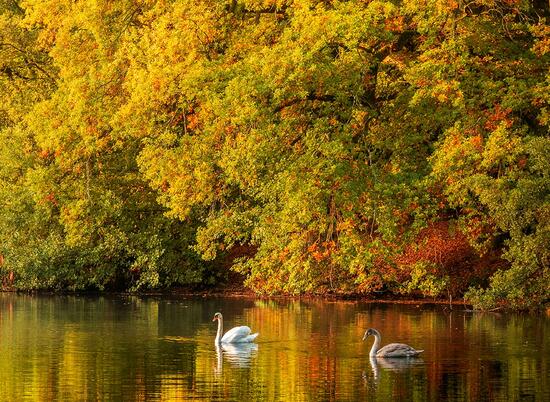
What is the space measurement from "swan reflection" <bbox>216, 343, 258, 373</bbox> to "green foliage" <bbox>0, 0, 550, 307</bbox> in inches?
300

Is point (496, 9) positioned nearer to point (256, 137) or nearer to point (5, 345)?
point (256, 137)

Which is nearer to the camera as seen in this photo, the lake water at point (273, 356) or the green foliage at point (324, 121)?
the lake water at point (273, 356)

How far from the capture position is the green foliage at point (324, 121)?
115 feet

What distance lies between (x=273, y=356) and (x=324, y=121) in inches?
419

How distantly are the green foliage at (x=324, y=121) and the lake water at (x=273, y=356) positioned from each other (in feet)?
7.38

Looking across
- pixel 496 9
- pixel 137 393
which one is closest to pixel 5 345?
pixel 137 393

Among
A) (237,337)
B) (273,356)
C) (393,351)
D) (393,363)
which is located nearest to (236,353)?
(273,356)

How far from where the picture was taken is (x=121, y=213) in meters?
48.3

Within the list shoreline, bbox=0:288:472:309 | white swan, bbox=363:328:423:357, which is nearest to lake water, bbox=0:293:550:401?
white swan, bbox=363:328:423:357

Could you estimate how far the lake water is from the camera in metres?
21.1

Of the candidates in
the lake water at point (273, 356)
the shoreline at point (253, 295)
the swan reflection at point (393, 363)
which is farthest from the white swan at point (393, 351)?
the shoreline at point (253, 295)

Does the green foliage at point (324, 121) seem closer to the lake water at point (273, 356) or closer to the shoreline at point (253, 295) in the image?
the shoreline at point (253, 295)

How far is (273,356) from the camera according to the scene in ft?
87.0

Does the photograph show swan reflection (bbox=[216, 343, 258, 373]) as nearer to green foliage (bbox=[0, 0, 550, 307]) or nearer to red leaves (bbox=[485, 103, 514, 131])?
green foliage (bbox=[0, 0, 550, 307])
